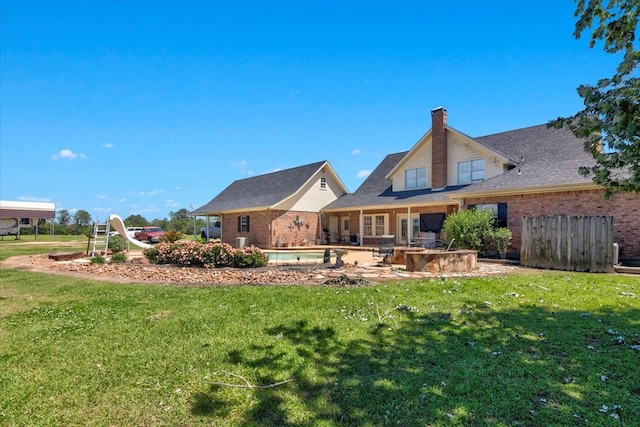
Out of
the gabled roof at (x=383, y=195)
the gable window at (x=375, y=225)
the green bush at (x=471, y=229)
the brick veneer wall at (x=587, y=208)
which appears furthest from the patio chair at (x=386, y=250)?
the gable window at (x=375, y=225)

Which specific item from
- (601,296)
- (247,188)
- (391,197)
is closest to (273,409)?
(601,296)

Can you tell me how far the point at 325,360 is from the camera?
4062mm

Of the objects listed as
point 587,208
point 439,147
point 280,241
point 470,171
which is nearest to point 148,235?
point 280,241

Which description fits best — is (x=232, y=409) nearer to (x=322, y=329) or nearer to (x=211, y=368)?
(x=211, y=368)

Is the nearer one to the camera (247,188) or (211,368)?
(211,368)

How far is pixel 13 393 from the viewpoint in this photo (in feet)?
11.2

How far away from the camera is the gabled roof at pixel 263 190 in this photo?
26.0 metres

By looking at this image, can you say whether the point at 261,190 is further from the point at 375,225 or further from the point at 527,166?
the point at 527,166

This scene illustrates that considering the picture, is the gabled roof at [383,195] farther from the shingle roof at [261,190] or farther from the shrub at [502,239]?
the shrub at [502,239]

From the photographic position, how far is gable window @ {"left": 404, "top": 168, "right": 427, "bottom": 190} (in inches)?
867

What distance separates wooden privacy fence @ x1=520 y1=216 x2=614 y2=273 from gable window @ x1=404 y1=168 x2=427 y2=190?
34.0 ft

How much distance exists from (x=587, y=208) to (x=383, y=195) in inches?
469

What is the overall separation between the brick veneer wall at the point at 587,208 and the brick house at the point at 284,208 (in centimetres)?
1339

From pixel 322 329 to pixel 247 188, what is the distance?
28.2m
